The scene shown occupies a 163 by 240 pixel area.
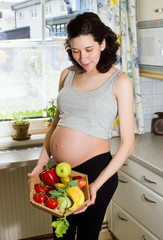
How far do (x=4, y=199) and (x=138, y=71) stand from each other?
Result: 54.3 inches

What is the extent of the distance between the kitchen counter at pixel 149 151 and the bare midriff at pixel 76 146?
445mm

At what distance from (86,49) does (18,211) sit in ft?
5.20

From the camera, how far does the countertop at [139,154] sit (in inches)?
80.7

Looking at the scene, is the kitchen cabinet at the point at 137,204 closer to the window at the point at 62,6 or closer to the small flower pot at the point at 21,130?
the small flower pot at the point at 21,130

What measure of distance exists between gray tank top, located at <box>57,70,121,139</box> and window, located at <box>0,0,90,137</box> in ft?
3.79

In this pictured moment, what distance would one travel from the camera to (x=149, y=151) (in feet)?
7.42

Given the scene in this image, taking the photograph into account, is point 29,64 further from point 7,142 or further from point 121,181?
point 121,181

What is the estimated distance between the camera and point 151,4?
7.68 feet

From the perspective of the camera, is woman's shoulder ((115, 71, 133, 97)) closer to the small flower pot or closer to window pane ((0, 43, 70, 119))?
the small flower pot

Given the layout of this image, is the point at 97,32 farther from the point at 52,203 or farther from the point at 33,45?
the point at 33,45

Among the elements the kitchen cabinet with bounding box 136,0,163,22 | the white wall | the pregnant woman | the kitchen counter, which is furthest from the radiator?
the kitchen cabinet with bounding box 136,0,163,22

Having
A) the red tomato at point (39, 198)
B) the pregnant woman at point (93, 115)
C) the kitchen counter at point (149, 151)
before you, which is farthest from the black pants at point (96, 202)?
the kitchen counter at point (149, 151)

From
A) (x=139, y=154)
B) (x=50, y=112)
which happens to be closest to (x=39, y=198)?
(x=139, y=154)

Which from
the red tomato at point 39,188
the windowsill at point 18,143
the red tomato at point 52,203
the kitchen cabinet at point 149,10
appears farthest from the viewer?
the windowsill at point 18,143
